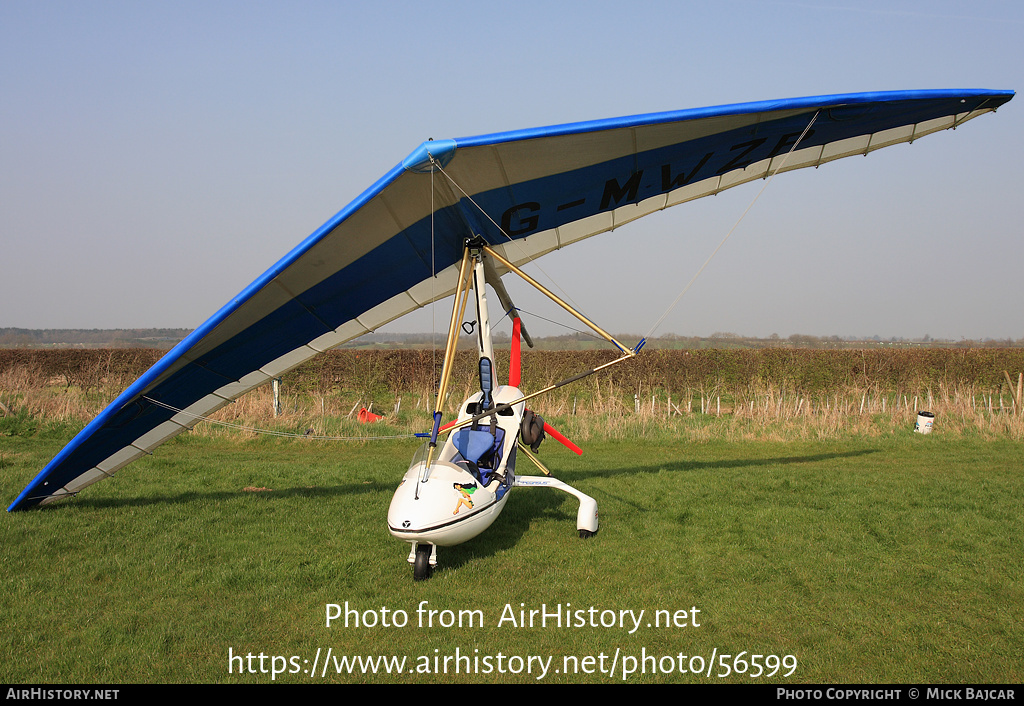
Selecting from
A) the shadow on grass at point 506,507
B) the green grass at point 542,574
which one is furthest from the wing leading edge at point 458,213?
the green grass at point 542,574

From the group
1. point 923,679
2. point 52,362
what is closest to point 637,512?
point 923,679

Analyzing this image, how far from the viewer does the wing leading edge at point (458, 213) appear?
5.62 meters

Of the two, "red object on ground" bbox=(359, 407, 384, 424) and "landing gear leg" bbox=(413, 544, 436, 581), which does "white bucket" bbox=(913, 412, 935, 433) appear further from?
"landing gear leg" bbox=(413, 544, 436, 581)

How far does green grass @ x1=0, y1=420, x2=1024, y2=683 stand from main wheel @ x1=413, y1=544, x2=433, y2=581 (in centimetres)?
7

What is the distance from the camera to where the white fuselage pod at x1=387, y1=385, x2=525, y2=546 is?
511cm

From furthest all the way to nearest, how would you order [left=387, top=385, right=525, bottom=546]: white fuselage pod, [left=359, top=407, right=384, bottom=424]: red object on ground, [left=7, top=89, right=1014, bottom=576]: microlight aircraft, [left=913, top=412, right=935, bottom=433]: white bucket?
[left=359, top=407, right=384, bottom=424]: red object on ground < [left=913, top=412, right=935, bottom=433]: white bucket < [left=7, top=89, right=1014, bottom=576]: microlight aircraft < [left=387, top=385, right=525, bottom=546]: white fuselage pod

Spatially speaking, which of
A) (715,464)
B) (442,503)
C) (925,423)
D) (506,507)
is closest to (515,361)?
(506,507)

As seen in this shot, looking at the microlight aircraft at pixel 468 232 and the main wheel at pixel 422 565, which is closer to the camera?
the main wheel at pixel 422 565

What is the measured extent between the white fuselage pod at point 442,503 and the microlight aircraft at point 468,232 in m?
0.02

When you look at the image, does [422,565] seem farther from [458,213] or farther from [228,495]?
[228,495]

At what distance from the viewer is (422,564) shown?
17.8ft

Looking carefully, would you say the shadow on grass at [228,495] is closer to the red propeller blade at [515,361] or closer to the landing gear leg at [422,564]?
the red propeller blade at [515,361]

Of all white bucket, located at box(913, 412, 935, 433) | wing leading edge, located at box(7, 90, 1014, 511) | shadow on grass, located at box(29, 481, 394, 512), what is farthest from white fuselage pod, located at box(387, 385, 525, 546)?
white bucket, located at box(913, 412, 935, 433)

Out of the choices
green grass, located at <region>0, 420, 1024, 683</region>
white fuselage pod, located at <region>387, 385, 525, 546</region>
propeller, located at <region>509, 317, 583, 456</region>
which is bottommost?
green grass, located at <region>0, 420, 1024, 683</region>
